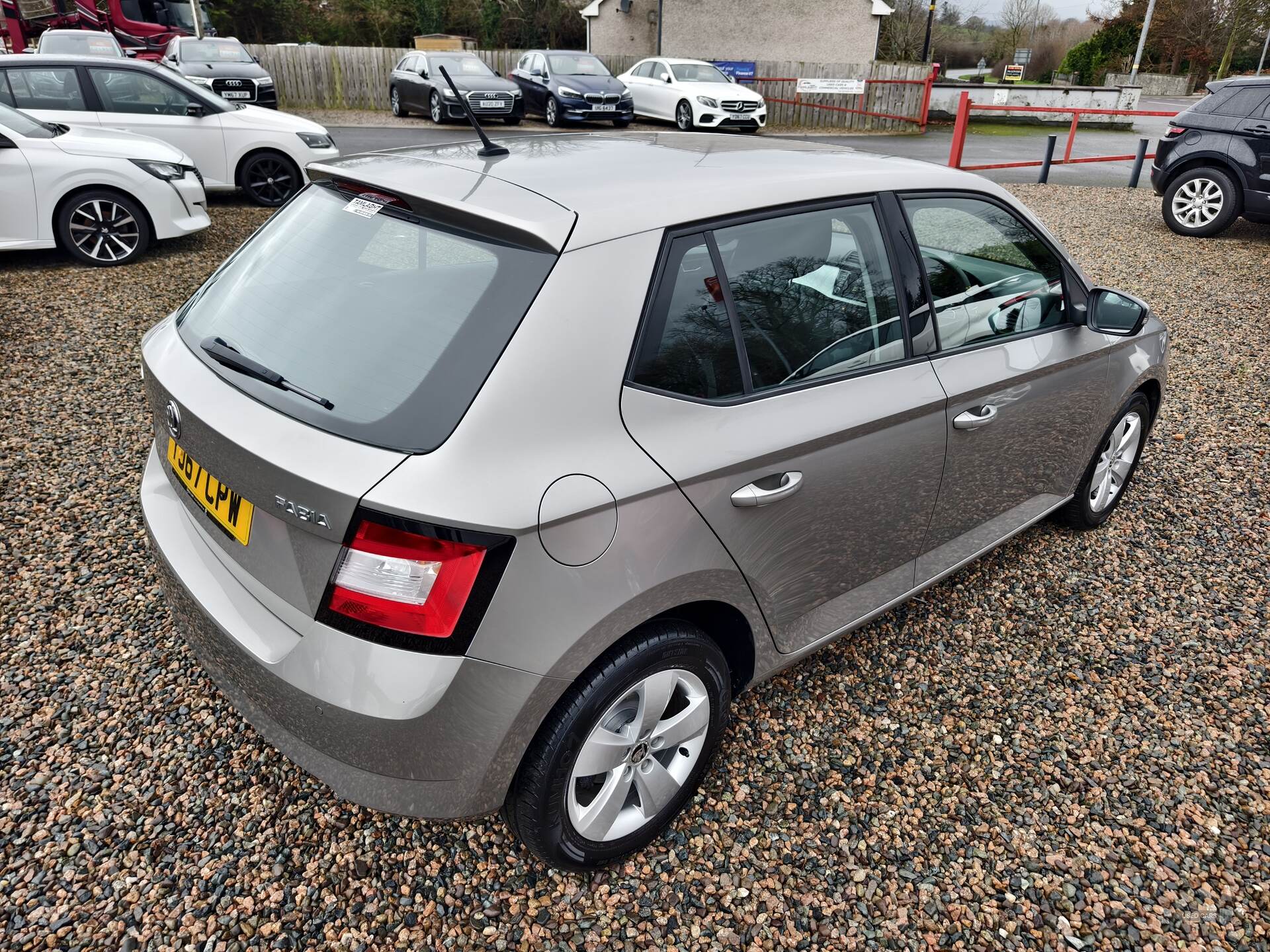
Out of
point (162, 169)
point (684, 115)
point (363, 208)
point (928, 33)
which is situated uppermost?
point (928, 33)

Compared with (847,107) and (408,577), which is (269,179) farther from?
(847,107)

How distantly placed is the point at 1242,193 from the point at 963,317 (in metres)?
9.61

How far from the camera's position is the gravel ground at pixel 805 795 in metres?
2.14

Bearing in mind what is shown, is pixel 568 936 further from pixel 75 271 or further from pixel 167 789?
pixel 75 271

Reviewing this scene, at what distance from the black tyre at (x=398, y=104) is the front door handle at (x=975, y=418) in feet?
71.7

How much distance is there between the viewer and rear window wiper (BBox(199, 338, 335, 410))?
1903mm

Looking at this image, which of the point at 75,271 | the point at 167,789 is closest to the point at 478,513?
the point at 167,789

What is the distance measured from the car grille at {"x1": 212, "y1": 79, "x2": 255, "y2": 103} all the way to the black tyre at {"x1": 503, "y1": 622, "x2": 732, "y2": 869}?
16637 millimetres

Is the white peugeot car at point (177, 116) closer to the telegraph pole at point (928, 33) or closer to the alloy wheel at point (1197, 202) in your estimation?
the alloy wheel at point (1197, 202)

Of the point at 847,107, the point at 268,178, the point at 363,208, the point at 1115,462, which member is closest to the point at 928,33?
the point at 847,107

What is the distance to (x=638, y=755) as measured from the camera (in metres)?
2.20

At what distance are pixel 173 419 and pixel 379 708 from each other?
38.3 inches

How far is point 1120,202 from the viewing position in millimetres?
12391

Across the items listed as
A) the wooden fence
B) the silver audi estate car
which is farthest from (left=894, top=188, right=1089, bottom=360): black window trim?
the wooden fence
